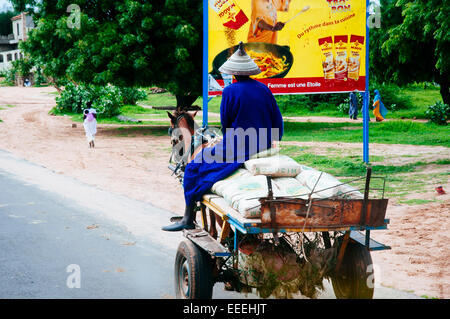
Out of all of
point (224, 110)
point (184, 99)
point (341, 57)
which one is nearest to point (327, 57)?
point (341, 57)

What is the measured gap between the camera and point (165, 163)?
45.8ft

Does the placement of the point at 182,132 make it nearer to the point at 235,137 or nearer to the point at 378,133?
the point at 235,137

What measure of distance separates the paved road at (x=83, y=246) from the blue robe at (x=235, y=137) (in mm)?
1118

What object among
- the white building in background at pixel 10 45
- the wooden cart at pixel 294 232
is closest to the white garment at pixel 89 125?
the wooden cart at pixel 294 232

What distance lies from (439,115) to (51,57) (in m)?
16.1

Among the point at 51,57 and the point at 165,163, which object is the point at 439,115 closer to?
the point at 165,163

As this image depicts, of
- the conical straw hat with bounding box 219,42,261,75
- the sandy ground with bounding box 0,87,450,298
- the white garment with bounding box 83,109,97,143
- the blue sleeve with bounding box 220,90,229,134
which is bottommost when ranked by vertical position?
the sandy ground with bounding box 0,87,450,298

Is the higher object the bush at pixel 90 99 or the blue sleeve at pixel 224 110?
the blue sleeve at pixel 224 110

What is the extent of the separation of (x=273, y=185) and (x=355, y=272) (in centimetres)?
94

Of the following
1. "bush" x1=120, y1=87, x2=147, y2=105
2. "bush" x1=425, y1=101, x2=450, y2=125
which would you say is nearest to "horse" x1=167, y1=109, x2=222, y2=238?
"bush" x1=425, y1=101, x2=450, y2=125

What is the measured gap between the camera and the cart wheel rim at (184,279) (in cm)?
455

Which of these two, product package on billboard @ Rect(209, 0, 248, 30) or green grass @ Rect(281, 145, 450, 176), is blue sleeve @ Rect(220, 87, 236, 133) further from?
green grass @ Rect(281, 145, 450, 176)

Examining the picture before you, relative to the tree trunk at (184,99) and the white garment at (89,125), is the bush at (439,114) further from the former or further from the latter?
the white garment at (89,125)

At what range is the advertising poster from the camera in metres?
10.3
